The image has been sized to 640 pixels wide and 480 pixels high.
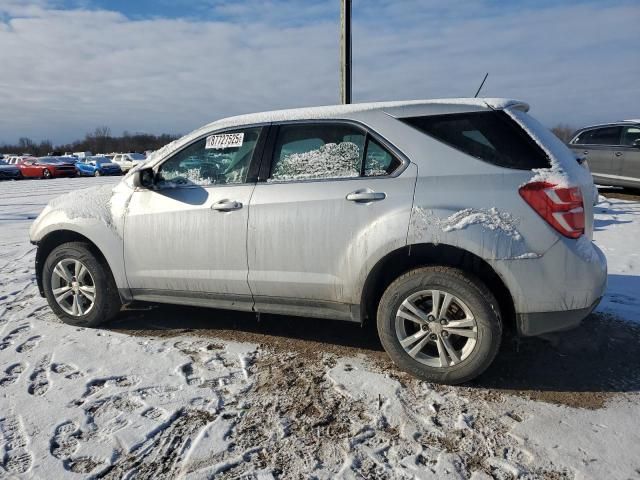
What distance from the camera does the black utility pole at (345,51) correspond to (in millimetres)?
7340

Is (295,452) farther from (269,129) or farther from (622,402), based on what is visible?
(269,129)

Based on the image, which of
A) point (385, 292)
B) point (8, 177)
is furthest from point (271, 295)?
point (8, 177)

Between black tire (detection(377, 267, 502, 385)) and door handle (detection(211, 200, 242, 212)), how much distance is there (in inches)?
47.7

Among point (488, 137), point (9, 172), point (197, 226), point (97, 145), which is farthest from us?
point (97, 145)

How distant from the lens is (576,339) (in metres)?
3.81

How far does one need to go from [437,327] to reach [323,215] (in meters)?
1.02

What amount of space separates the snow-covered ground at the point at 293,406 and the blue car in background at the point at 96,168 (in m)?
32.3

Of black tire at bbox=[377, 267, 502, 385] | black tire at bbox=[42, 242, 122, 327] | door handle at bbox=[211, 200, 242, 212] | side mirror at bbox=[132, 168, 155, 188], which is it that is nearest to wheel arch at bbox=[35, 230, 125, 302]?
black tire at bbox=[42, 242, 122, 327]

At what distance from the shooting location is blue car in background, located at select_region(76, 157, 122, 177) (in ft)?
111

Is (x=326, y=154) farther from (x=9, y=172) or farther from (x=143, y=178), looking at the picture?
(x=9, y=172)

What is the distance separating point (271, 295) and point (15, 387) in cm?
172

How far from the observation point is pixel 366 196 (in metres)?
3.15

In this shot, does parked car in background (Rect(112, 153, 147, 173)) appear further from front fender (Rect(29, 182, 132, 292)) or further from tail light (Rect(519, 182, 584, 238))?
tail light (Rect(519, 182, 584, 238))

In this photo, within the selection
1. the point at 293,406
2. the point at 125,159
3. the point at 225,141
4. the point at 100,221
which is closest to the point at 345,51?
the point at 225,141
